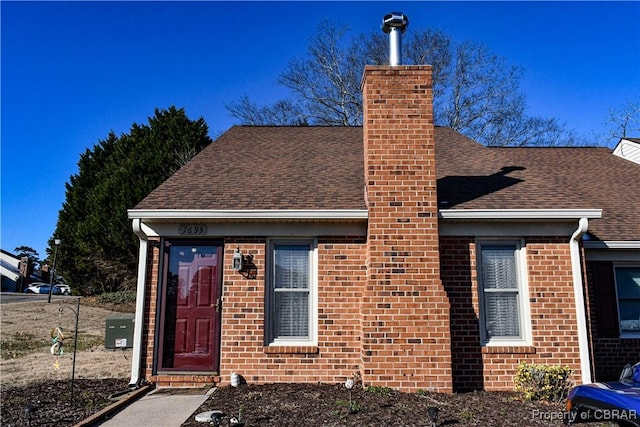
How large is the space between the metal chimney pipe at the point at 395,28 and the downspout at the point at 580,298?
3925 mm

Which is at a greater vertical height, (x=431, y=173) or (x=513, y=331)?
(x=431, y=173)

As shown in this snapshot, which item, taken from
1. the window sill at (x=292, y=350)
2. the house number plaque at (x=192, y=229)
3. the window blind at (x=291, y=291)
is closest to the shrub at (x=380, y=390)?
the window sill at (x=292, y=350)

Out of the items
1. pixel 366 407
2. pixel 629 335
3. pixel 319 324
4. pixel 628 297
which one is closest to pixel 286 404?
pixel 366 407

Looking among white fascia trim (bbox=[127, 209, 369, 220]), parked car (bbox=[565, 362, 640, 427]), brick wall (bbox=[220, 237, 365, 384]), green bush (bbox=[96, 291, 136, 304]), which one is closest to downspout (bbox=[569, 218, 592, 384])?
parked car (bbox=[565, 362, 640, 427])

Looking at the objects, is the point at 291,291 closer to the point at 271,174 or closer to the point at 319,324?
the point at 319,324

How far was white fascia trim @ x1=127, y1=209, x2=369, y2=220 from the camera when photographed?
23.0ft

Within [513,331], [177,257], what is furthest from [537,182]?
[177,257]

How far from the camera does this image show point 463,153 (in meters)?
9.93

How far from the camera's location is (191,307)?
727 centimetres

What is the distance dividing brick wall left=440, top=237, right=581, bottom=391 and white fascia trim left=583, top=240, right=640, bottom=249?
3.41ft

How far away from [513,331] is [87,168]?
25.0 metres

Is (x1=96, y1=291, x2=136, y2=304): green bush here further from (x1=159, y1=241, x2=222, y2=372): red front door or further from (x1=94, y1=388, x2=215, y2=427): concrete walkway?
(x1=94, y1=388, x2=215, y2=427): concrete walkway

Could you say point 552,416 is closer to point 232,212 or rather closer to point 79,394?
point 232,212

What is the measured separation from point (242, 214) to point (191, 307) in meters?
1.70
